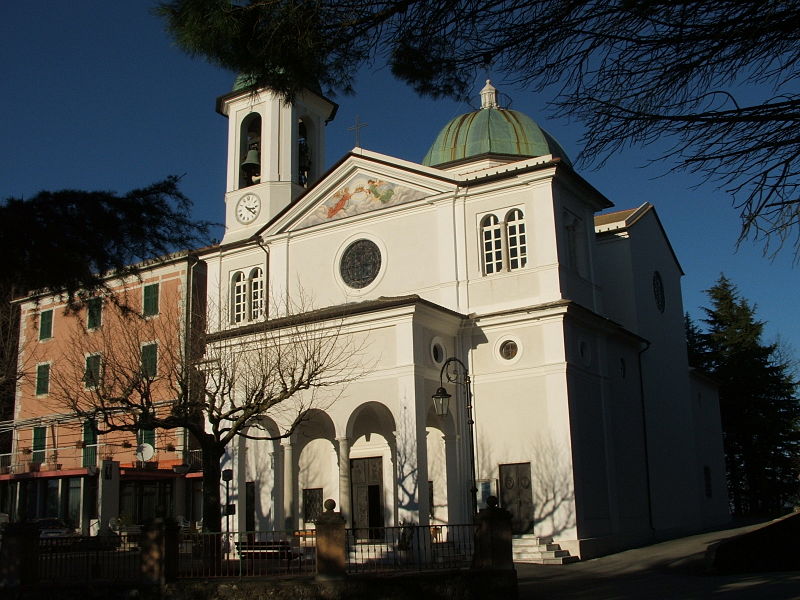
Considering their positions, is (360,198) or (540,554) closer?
(540,554)

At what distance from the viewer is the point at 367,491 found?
75.2 feet

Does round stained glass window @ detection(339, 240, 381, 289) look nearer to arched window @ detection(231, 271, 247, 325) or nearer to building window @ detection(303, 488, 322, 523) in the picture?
arched window @ detection(231, 271, 247, 325)

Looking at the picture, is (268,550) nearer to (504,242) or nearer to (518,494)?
(518,494)

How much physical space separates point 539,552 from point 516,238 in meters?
7.95

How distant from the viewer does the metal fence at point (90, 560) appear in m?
14.0

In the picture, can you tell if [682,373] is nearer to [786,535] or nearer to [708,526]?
[708,526]

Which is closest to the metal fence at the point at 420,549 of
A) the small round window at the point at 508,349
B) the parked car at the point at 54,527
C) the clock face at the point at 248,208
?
the small round window at the point at 508,349

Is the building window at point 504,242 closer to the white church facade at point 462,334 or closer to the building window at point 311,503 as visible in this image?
the white church facade at point 462,334

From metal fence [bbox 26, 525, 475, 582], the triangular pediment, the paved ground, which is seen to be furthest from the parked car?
the paved ground

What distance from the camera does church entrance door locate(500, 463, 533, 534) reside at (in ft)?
67.7

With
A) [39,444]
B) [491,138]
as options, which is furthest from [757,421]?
[39,444]

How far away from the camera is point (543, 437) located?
2080 cm

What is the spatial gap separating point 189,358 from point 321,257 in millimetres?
6238

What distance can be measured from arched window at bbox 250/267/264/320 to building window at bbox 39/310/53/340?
12.4 meters
